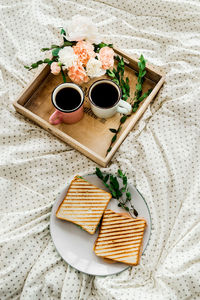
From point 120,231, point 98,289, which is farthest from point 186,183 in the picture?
point 98,289

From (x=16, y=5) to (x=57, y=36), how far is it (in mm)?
210

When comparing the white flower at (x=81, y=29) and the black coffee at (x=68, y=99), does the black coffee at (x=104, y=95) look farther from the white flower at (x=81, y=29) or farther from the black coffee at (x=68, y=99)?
the white flower at (x=81, y=29)

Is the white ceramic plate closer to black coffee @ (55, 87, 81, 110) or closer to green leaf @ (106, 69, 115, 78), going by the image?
black coffee @ (55, 87, 81, 110)

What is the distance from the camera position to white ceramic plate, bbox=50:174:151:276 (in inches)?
41.9

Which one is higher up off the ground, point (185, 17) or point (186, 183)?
point (185, 17)

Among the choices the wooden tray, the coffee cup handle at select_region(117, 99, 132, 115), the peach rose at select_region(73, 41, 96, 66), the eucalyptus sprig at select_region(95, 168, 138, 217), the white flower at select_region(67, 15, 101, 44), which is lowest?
the eucalyptus sprig at select_region(95, 168, 138, 217)

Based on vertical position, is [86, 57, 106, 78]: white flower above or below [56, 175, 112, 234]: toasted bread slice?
above

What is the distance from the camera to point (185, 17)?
1.28m

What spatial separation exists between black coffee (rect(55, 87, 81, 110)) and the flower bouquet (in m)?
0.04

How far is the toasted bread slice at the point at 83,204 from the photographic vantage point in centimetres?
109

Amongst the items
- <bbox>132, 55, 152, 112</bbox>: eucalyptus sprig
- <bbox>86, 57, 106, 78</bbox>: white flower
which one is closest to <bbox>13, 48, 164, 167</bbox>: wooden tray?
<bbox>132, 55, 152, 112</bbox>: eucalyptus sprig

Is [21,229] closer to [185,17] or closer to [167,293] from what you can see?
[167,293]

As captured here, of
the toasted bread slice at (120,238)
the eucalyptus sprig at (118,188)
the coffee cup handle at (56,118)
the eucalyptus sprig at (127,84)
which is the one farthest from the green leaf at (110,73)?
the toasted bread slice at (120,238)

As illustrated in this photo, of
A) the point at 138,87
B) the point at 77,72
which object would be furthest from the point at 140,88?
the point at 77,72
